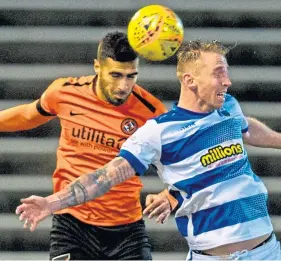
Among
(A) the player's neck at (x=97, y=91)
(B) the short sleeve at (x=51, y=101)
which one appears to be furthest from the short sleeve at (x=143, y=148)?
(B) the short sleeve at (x=51, y=101)

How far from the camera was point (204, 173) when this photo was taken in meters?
4.09

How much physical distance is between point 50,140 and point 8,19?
3.08ft

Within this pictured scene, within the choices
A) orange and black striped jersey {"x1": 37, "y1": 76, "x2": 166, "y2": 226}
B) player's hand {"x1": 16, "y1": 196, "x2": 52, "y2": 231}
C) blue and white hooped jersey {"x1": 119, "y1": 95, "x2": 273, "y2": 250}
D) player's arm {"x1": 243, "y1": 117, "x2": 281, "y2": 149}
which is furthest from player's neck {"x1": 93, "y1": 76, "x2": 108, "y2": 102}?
player's hand {"x1": 16, "y1": 196, "x2": 52, "y2": 231}

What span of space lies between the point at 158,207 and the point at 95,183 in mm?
383

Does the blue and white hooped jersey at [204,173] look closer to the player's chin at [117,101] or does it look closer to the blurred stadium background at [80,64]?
the player's chin at [117,101]

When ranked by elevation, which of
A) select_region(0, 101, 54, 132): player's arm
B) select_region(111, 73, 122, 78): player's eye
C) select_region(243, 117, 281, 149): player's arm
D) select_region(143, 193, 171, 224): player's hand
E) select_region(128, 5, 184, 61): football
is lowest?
select_region(143, 193, 171, 224): player's hand

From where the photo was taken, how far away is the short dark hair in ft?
16.5

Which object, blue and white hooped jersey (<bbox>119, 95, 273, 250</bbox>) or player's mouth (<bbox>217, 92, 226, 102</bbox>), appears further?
player's mouth (<bbox>217, 92, 226, 102</bbox>)

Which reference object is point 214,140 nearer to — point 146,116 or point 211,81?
point 211,81

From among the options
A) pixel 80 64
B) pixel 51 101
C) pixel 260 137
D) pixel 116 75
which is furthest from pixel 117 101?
pixel 80 64

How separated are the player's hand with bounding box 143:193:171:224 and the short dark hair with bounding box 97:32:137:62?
0.92m

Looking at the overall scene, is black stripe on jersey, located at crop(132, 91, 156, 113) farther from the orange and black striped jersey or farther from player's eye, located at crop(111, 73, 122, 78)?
player's eye, located at crop(111, 73, 122, 78)

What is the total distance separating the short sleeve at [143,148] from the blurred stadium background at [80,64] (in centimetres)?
255

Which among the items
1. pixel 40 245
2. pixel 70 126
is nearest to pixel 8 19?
pixel 40 245
